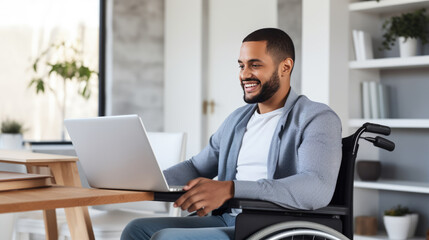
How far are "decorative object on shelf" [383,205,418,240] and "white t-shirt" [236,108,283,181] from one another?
74.7 inches

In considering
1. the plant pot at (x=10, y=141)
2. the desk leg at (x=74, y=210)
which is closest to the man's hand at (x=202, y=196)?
the desk leg at (x=74, y=210)

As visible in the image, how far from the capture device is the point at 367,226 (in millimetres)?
3914

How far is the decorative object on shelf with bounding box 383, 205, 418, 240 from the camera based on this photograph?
3.74 meters

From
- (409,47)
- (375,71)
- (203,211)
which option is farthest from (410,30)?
(203,211)

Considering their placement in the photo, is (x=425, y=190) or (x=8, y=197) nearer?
(x=8, y=197)

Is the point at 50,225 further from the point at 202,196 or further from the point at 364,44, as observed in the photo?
the point at 364,44

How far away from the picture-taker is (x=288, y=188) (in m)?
1.74

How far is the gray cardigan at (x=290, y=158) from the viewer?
1740mm

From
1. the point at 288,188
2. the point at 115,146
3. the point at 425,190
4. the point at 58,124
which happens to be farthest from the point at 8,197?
the point at 58,124

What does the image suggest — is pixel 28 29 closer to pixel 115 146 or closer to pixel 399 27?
pixel 399 27

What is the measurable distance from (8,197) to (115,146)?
31 centimetres

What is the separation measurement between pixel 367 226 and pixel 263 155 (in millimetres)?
2043

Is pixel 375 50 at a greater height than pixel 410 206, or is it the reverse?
pixel 375 50

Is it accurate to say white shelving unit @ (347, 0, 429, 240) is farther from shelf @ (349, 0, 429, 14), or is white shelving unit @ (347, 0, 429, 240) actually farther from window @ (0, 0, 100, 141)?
window @ (0, 0, 100, 141)
